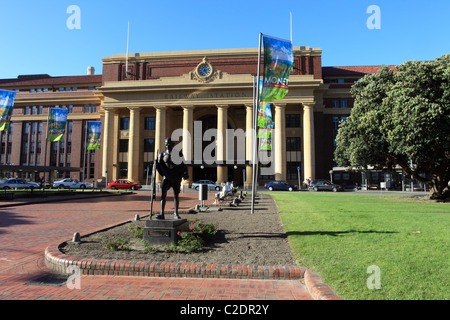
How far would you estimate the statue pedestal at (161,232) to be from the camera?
22.3 ft

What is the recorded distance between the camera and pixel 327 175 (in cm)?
5431

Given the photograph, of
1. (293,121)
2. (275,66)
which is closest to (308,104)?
(293,121)

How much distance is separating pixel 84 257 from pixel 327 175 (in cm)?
5333

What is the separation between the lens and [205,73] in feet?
168

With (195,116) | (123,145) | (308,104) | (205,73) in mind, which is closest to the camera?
(308,104)

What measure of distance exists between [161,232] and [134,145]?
155ft

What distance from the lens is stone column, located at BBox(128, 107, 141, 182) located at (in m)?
51.1

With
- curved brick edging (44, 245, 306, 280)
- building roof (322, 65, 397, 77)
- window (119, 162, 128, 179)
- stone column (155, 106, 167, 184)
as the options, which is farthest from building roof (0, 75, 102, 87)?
curved brick edging (44, 245, 306, 280)

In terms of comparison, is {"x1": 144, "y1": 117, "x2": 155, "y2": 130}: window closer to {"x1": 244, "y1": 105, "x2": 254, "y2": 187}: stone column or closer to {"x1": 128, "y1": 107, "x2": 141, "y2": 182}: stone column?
{"x1": 128, "y1": 107, "x2": 141, "y2": 182}: stone column

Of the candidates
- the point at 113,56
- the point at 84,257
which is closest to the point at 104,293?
the point at 84,257

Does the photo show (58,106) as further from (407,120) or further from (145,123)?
(407,120)

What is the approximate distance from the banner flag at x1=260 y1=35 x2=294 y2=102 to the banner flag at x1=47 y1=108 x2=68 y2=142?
25.3 m

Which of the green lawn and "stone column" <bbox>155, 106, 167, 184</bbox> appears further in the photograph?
"stone column" <bbox>155, 106, 167, 184</bbox>
